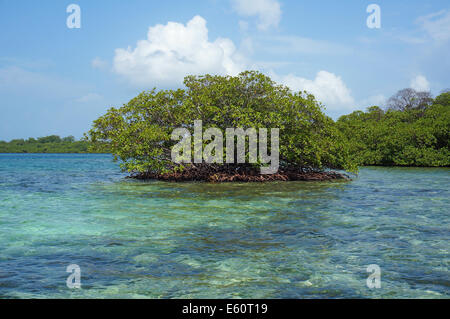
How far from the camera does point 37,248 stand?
7.10m

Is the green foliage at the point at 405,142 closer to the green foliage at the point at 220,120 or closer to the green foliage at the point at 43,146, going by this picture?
the green foliage at the point at 220,120

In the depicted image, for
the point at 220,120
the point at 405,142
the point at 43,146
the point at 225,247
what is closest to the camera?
the point at 225,247

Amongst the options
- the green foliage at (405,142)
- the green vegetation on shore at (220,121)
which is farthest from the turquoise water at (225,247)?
the green foliage at (405,142)

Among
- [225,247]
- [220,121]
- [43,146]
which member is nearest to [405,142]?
[220,121]

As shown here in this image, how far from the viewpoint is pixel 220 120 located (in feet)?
66.7

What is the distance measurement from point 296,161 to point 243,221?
40.7 ft

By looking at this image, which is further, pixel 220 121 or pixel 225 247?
pixel 220 121

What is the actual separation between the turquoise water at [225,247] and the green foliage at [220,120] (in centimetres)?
704

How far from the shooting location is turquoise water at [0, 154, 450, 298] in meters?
5.08

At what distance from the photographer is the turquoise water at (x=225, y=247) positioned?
16.7 ft

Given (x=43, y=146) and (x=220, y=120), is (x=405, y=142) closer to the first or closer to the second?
(x=220, y=120)

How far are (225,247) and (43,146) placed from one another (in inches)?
5238

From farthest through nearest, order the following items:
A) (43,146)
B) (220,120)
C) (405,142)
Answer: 1. (43,146)
2. (405,142)
3. (220,120)

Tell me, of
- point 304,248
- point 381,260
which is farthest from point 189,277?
point 381,260
